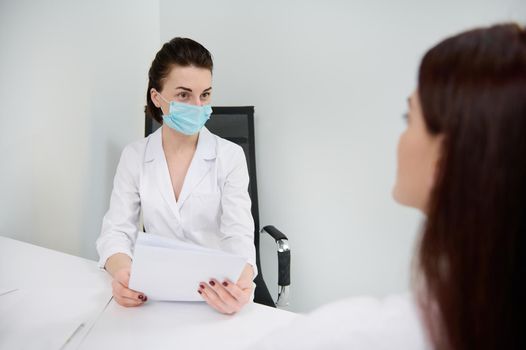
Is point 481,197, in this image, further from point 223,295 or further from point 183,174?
point 183,174

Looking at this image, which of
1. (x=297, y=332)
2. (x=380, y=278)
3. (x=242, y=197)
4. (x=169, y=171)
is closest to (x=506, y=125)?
(x=297, y=332)

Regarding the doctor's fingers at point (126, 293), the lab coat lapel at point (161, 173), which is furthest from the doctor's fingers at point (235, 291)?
the lab coat lapel at point (161, 173)

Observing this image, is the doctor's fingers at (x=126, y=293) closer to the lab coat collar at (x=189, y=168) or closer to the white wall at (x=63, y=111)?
the lab coat collar at (x=189, y=168)

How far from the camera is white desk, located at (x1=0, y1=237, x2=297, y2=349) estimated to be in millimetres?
735

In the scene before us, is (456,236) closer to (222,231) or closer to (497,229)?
(497,229)

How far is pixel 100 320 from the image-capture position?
824 millimetres

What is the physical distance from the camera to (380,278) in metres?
1.78

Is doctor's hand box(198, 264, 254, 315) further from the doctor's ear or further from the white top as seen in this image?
the doctor's ear

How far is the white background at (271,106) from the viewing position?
1.34m

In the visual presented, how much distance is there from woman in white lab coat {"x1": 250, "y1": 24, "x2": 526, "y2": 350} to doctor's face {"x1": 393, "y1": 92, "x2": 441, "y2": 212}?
2 centimetres

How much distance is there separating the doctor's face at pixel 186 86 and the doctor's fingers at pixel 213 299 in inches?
26.9

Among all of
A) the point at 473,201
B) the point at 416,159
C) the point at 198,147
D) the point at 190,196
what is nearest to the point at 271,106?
the point at 198,147

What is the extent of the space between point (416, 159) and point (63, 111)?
137cm

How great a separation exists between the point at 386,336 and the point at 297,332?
11 cm
